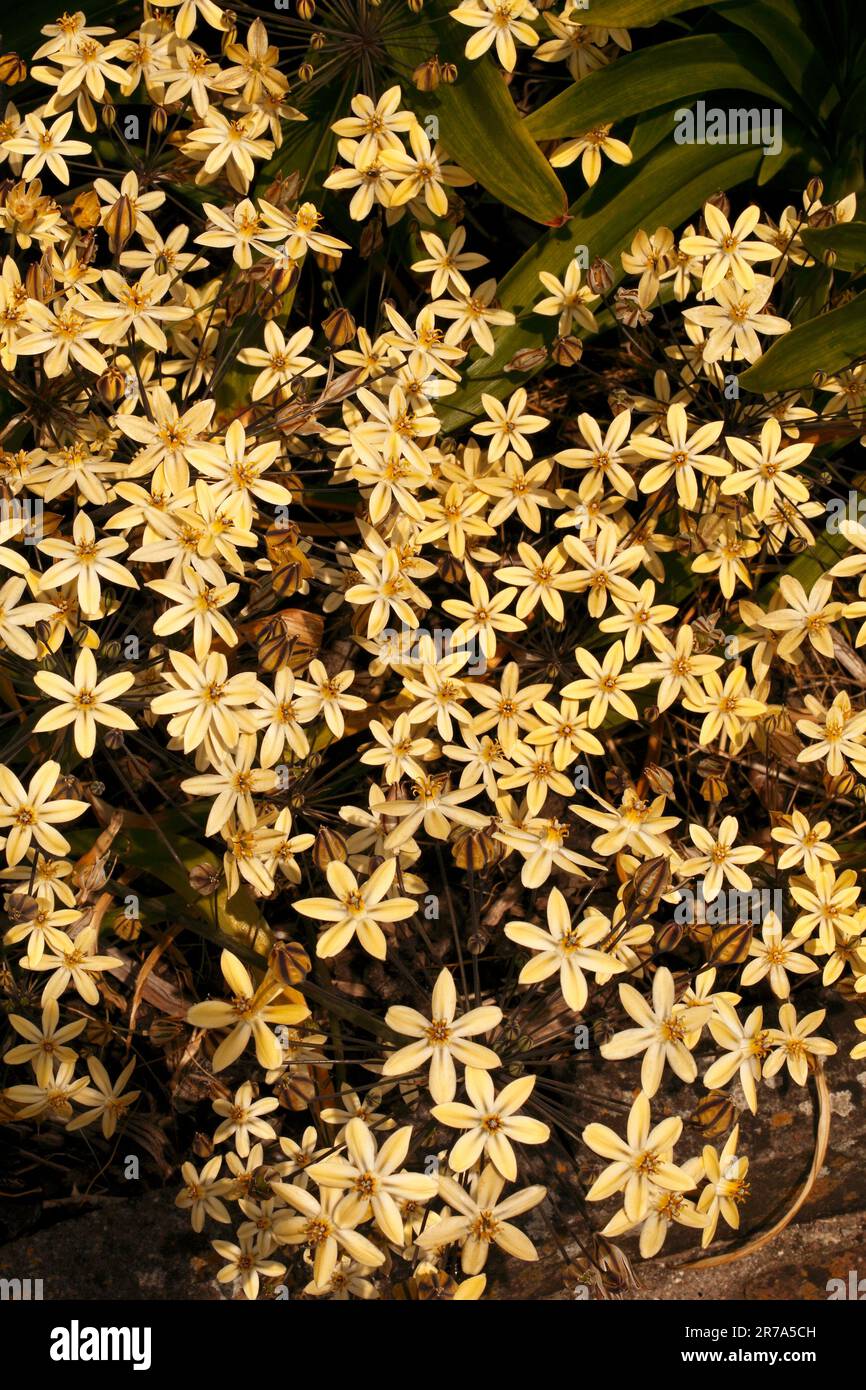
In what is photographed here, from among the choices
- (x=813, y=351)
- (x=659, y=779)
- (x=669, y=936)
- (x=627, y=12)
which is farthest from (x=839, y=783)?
(x=627, y=12)

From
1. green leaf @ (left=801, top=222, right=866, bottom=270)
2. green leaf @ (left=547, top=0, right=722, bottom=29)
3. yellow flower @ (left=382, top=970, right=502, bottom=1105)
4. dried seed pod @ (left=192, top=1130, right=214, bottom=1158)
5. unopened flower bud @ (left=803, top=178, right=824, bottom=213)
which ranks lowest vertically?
dried seed pod @ (left=192, top=1130, right=214, bottom=1158)

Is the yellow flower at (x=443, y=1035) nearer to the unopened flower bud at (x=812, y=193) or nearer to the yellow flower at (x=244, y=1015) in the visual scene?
the yellow flower at (x=244, y=1015)

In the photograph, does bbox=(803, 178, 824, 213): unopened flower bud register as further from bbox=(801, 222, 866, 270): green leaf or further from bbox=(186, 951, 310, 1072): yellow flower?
bbox=(186, 951, 310, 1072): yellow flower

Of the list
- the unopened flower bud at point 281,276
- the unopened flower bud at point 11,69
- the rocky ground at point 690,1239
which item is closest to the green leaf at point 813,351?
the unopened flower bud at point 281,276

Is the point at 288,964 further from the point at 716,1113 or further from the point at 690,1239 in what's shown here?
the point at 690,1239

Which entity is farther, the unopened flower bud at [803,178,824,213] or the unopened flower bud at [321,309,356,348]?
the unopened flower bud at [803,178,824,213]

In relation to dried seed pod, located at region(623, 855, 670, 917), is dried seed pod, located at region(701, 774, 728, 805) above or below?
above

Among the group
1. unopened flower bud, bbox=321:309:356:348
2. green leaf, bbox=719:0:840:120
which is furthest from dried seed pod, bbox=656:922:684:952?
green leaf, bbox=719:0:840:120
